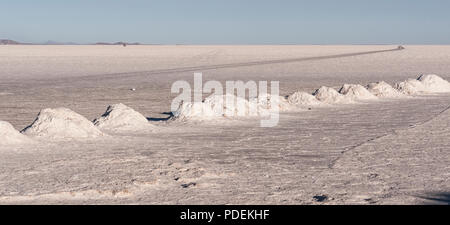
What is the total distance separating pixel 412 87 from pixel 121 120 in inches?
486

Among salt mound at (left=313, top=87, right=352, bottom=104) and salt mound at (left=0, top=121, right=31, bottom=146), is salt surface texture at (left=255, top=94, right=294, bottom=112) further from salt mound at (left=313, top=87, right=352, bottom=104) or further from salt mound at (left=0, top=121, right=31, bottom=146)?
salt mound at (left=0, top=121, right=31, bottom=146)

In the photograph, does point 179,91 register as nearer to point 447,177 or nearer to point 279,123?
point 279,123

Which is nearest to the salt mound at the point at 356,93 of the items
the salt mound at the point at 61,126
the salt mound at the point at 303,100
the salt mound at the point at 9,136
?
the salt mound at the point at 303,100

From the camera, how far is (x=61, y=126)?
11047 millimetres

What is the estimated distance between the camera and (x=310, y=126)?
12930 mm

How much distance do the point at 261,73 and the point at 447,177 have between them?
1137 inches

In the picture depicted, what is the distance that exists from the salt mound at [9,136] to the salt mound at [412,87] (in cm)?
1425

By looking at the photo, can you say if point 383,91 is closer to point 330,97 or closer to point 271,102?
point 330,97

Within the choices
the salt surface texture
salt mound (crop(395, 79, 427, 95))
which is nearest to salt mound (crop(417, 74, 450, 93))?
salt mound (crop(395, 79, 427, 95))

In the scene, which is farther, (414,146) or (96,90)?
(96,90)

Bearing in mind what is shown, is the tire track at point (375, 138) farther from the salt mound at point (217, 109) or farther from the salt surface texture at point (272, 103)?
the salt mound at point (217, 109)

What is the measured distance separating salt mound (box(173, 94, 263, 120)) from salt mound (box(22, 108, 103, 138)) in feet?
9.63

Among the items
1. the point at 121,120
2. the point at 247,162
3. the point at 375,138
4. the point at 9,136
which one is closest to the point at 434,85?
the point at 375,138
